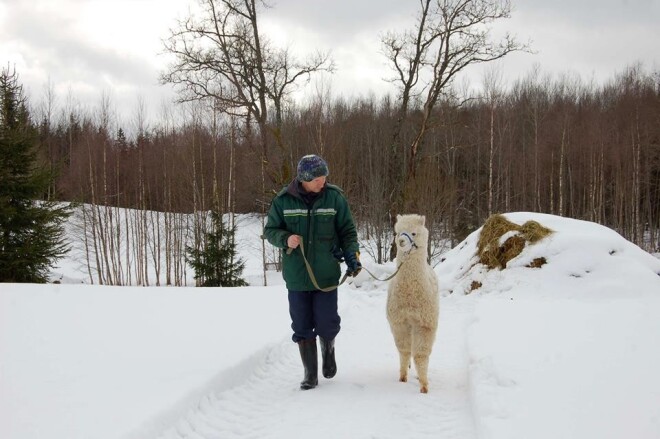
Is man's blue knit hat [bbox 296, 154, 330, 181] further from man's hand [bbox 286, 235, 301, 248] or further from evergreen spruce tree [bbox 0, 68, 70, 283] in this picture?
evergreen spruce tree [bbox 0, 68, 70, 283]

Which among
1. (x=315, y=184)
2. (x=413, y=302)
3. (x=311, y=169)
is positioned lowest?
(x=413, y=302)

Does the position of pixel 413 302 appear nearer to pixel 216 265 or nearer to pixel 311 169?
pixel 311 169

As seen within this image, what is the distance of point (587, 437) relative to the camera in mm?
2803

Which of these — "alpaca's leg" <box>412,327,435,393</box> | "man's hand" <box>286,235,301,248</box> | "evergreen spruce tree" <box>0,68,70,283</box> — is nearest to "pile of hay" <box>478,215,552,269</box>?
"alpaca's leg" <box>412,327,435,393</box>

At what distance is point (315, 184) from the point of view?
459 centimetres

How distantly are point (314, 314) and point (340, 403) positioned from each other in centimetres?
89

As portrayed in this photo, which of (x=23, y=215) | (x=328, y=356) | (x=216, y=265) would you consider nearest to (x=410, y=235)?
(x=328, y=356)

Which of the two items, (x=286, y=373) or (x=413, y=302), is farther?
(x=286, y=373)

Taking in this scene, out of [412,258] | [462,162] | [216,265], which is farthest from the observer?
[462,162]

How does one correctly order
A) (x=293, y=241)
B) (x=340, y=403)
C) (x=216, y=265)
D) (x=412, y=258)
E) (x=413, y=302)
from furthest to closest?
(x=216, y=265), (x=412, y=258), (x=413, y=302), (x=293, y=241), (x=340, y=403)

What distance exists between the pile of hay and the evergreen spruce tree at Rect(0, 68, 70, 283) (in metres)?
15.0

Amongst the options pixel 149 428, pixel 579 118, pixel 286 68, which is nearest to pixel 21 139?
pixel 286 68

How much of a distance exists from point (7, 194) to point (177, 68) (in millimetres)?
7912

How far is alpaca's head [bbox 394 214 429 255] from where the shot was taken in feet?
15.3
